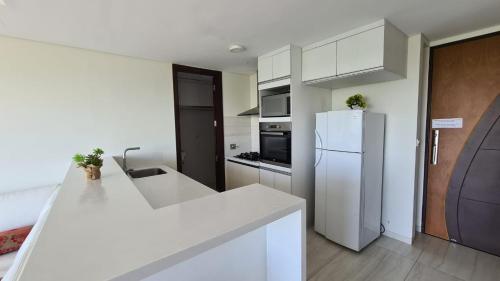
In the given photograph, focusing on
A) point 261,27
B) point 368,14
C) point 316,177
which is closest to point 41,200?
point 261,27

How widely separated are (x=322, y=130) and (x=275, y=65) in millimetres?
980

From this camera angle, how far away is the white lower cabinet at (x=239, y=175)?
3174mm

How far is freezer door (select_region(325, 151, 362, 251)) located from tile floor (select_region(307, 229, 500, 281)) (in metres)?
0.15

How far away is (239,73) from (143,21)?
81.4 inches

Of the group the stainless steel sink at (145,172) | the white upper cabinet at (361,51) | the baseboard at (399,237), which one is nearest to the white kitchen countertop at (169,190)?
the stainless steel sink at (145,172)

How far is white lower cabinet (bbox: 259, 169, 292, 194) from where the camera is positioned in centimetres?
263

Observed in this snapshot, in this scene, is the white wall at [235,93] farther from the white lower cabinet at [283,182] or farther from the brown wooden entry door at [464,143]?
the brown wooden entry door at [464,143]

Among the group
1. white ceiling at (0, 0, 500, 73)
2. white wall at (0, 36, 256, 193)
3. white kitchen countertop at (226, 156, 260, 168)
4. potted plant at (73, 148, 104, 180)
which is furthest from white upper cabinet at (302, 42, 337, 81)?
potted plant at (73, 148, 104, 180)

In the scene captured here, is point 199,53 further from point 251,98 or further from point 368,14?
point 368,14

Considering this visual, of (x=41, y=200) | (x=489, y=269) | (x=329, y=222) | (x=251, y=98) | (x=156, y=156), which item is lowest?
(x=489, y=269)

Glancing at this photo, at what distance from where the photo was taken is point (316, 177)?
2.63 meters

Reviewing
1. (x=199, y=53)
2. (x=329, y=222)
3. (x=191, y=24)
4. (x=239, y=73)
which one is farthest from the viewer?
(x=239, y=73)

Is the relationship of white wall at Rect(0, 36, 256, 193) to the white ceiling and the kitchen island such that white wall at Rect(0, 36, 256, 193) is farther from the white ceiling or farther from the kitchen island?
the kitchen island

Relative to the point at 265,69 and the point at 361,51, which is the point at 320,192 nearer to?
the point at 361,51
